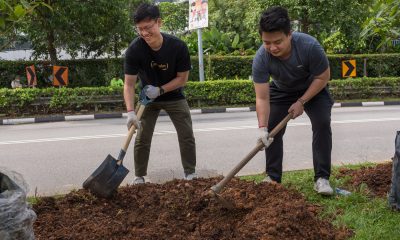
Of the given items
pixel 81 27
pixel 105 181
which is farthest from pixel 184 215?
pixel 81 27

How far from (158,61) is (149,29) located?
37 centimetres

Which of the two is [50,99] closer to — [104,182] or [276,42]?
[104,182]

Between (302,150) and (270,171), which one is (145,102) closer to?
(270,171)

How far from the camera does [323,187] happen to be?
4027mm

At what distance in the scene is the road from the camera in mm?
5957

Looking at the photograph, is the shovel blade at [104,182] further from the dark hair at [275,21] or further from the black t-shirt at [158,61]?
the dark hair at [275,21]

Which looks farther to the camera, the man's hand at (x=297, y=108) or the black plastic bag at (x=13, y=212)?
the man's hand at (x=297, y=108)

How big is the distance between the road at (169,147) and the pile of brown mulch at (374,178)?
1.12 m

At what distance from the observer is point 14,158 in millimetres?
7109

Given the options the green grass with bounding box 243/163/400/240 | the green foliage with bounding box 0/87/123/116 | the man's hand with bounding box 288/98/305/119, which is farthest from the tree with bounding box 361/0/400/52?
the green foliage with bounding box 0/87/123/116

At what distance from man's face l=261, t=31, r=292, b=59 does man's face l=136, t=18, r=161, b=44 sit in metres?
1.01

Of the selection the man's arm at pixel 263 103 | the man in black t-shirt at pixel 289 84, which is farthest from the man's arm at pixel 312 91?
the man's arm at pixel 263 103

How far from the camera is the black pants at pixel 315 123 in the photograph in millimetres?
4020

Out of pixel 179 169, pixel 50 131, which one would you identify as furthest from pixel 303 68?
pixel 50 131
